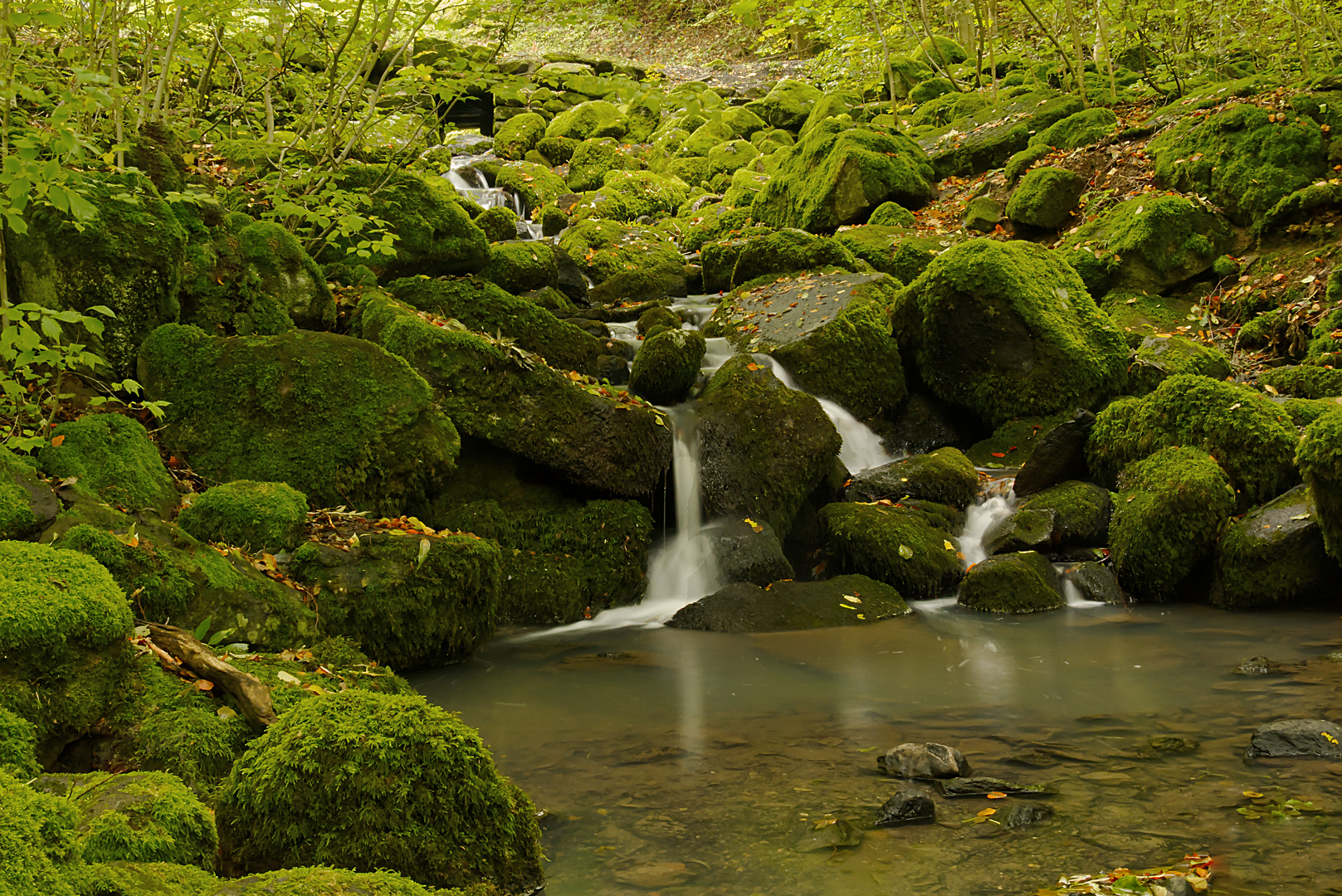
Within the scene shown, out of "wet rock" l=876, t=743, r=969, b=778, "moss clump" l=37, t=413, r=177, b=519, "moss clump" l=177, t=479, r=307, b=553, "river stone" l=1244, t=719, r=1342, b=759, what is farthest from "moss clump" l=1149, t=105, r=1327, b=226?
"moss clump" l=37, t=413, r=177, b=519

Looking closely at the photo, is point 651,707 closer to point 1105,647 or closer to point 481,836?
point 481,836

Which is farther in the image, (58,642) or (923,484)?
(923,484)

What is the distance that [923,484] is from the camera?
9289mm

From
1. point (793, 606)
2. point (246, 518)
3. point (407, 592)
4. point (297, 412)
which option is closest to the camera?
point (246, 518)

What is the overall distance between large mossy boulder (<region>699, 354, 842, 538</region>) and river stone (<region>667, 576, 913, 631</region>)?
1113 millimetres

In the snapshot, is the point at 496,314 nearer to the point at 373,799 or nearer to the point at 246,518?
the point at 246,518

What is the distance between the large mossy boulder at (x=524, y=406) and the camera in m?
8.12

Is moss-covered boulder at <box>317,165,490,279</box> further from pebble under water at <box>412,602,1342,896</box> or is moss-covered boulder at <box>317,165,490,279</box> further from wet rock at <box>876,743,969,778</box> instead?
wet rock at <box>876,743,969,778</box>

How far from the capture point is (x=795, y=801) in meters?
4.01

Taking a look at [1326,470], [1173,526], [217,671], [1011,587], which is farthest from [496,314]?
Answer: [1326,470]

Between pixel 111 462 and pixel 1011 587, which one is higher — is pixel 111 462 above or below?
above

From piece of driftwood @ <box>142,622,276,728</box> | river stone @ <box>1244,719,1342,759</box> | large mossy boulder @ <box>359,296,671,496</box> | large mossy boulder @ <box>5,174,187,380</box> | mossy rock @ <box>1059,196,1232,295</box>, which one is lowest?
river stone @ <box>1244,719,1342,759</box>

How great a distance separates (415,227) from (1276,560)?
872 cm

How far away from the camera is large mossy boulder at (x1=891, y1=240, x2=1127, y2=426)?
10.7m
